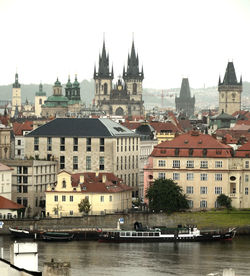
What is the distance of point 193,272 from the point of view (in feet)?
195

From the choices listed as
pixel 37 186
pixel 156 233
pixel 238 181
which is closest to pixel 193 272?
pixel 156 233

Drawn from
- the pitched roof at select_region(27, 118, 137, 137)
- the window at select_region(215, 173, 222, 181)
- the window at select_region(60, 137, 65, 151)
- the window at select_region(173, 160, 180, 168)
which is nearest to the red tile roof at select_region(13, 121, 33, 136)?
the pitched roof at select_region(27, 118, 137, 137)

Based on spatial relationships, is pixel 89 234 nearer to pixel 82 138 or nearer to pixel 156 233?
pixel 156 233

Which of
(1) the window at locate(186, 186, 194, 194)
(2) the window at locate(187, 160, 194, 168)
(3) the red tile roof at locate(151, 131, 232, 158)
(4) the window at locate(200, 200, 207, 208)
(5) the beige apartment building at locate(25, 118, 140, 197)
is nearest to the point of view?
(4) the window at locate(200, 200, 207, 208)

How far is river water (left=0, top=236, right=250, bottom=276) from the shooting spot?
60.6 meters

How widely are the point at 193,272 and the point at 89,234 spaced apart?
2107 centimetres

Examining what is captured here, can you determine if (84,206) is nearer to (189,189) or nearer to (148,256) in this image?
(189,189)

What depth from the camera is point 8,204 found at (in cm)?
8544

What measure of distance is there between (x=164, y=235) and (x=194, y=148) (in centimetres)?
1037

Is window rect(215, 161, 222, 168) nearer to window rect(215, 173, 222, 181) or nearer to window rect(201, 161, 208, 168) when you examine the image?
window rect(215, 173, 222, 181)

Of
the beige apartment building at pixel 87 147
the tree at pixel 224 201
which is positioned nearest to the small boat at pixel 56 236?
the tree at pixel 224 201

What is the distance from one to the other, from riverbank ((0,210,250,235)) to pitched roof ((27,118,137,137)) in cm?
1502

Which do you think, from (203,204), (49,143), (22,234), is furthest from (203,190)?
(49,143)

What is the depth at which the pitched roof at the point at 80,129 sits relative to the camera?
9862 cm
